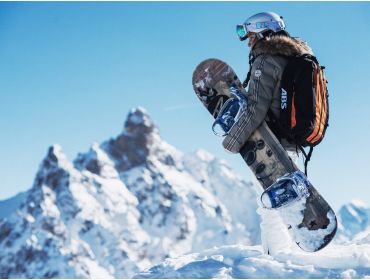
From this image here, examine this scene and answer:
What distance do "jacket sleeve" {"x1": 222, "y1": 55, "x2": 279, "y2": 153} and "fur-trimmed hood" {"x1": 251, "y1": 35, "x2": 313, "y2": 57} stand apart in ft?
0.31

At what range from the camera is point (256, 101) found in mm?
5016

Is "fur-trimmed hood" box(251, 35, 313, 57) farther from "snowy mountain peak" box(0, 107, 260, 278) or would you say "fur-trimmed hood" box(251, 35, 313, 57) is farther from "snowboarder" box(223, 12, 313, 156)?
"snowy mountain peak" box(0, 107, 260, 278)

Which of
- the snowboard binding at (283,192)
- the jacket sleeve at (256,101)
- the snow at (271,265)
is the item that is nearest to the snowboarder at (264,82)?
the jacket sleeve at (256,101)

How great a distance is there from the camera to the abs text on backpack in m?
4.89

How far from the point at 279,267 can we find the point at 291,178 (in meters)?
1.14

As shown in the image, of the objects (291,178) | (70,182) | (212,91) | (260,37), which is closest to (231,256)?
(291,178)

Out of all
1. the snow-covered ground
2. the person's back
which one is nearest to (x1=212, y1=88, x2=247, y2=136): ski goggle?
the person's back

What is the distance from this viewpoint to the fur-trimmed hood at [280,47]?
200 inches

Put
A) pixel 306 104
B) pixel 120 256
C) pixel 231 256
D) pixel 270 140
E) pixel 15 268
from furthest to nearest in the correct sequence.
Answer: pixel 120 256
pixel 15 268
pixel 231 256
pixel 270 140
pixel 306 104

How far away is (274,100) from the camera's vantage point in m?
5.12

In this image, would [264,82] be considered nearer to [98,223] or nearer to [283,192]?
[283,192]

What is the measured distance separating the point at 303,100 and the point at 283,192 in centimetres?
98

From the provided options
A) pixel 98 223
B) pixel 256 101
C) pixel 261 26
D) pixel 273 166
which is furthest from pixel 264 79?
pixel 98 223

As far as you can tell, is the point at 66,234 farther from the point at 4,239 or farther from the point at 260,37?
the point at 260,37
